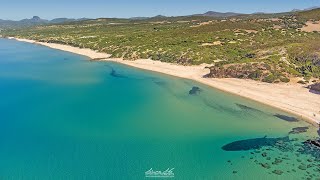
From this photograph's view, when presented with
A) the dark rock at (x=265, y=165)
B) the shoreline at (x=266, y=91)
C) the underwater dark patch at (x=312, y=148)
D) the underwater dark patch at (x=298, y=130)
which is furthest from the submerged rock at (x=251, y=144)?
the shoreline at (x=266, y=91)

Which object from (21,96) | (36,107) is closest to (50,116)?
(36,107)

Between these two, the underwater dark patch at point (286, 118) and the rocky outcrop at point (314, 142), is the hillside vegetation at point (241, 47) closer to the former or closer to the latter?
the underwater dark patch at point (286, 118)

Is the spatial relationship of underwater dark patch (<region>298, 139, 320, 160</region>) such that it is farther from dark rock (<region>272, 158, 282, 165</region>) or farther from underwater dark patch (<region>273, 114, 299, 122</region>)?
underwater dark patch (<region>273, 114, 299, 122</region>)

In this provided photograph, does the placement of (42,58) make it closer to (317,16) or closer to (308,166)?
(308,166)

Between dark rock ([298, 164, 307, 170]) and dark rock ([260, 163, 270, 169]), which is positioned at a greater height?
dark rock ([298, 164, 307, 170])

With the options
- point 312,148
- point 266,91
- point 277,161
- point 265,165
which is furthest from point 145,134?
point 266,91

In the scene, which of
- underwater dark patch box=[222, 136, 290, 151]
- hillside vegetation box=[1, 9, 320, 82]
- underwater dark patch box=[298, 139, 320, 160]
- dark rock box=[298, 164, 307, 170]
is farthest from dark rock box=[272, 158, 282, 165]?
hillside vegetation box=[1, 9, 320, 82]
